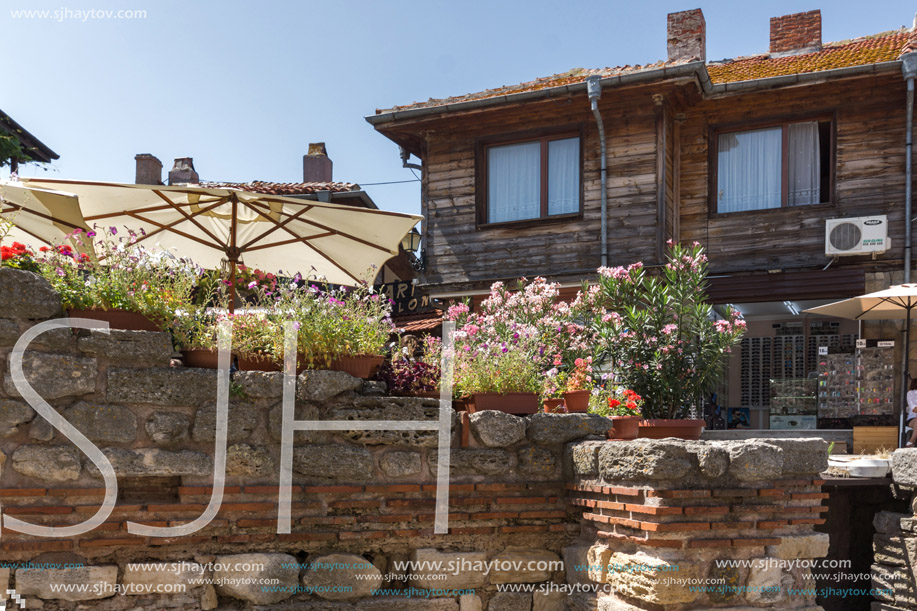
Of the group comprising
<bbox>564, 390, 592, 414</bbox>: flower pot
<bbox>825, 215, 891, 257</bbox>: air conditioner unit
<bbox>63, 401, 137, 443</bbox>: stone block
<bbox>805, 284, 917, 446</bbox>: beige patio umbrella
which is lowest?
<bbox>63, 401, 137, 443</bbox>: stone block

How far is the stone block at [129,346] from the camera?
4.57m

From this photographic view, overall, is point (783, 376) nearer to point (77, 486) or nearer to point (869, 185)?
point (869, 185)

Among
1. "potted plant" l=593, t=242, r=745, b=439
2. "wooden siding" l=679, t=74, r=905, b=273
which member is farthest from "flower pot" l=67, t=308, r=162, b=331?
"wooden siding" l=679, t=74, r=905, b=273

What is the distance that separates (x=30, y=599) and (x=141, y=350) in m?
1.40

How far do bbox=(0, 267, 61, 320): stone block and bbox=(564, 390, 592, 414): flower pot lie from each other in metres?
3.30

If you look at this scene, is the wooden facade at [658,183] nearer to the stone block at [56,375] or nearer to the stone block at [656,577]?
the stone block at [656,577]

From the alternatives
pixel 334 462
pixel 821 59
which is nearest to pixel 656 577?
pixel 334 462

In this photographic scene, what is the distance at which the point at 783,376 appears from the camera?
13.3 m

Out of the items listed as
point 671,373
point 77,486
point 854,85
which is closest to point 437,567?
point 77,486

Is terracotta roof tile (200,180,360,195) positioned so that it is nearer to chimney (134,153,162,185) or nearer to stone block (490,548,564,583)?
chimney (134,153,162,185)

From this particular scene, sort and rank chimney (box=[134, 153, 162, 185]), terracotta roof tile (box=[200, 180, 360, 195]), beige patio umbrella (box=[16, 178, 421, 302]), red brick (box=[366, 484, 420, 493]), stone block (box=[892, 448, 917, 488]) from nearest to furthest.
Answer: red brick (box=[366, 484, 420, 493]) < beige patio umbrella (box=[16, 178, 421, 302]) < stone block (box=[892, 448, 917, 488]) < terracotta roof tile (box=[200, 180, 360, 195]) < chimney (box=[134, 153, 162, 185])

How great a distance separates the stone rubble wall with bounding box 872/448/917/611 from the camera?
6422 millimetres

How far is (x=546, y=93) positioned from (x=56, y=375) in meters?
8.73

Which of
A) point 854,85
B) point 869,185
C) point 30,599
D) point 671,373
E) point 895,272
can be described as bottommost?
point 30,599
